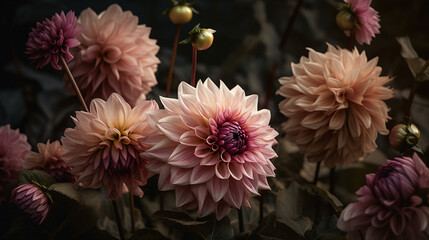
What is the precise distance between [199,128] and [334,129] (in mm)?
189

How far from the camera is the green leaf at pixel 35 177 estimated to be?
0.43 metres

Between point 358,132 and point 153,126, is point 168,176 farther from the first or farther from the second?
point 358,132

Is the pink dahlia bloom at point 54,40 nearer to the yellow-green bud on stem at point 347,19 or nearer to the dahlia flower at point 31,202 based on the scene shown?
the dahlia flower at point 31,202

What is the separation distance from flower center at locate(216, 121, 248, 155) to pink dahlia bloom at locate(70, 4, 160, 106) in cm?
17

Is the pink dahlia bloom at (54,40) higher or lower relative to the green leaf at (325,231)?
higher

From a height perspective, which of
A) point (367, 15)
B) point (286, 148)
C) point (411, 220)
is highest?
point (367, 15)

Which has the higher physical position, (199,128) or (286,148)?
(199,128)

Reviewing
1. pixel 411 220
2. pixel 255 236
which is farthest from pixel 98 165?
pixel 411 220

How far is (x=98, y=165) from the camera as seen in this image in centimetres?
40

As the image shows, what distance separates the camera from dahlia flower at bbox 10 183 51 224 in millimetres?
380

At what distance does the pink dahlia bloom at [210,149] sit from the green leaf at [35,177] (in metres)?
0.14

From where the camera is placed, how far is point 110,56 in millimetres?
495

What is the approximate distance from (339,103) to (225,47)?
2.24 ft

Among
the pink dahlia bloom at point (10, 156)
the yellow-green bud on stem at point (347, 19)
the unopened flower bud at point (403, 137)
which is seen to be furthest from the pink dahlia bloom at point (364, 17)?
the pink dahlia bloom at point (10, 156)
